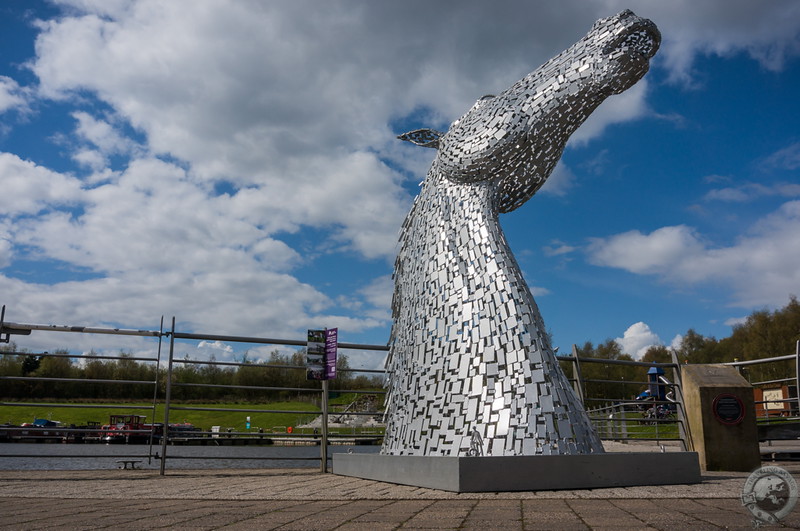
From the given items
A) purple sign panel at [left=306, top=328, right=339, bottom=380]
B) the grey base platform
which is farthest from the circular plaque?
purple sign panel at [left=306, top=328, right=339, bottom=380]

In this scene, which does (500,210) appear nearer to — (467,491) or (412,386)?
(412,386)

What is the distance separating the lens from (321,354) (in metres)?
6.70

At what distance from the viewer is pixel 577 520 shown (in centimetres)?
258

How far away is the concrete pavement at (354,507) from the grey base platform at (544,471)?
10 cm

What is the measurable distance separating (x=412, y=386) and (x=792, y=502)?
9.90 feet

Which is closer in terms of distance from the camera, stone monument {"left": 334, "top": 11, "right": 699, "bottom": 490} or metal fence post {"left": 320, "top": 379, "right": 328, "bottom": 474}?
stone monument {"left": 334, "top": 11, "right": 699, "bottom": 490}

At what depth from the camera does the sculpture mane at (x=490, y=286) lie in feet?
13.5

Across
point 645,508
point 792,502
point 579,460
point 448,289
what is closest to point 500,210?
point 448,289
